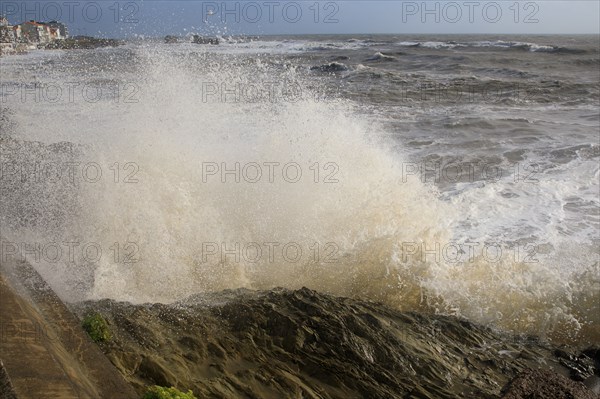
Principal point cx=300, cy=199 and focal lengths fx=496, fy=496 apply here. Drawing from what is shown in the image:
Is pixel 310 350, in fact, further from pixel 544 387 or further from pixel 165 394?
pixel 544 387

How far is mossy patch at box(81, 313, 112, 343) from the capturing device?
11.1 feet

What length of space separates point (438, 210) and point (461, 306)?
7.17ft

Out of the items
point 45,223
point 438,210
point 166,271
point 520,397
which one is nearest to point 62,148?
point 45,223

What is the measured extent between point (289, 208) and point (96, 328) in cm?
359

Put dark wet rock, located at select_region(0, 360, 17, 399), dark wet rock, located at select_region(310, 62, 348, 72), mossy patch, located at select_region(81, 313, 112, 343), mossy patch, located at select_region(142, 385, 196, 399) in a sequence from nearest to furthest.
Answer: dark wet rock, located at select_region(0, 360, 17, 399) → mossy patch, located at select_region(142, 385, 196, 399) → mossy patch, located at select_region(81, 313, 112, 343) → dark wet rock, located at select_region(310, 62, 348, 72)

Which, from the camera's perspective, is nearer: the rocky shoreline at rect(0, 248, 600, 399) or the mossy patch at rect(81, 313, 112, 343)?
the rocky shoreline at rect(0, 248, 600, 399)

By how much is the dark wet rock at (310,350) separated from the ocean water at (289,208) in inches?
37.8

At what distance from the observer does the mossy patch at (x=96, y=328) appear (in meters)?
3.40

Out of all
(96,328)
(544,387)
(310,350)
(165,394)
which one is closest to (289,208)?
(310,350)

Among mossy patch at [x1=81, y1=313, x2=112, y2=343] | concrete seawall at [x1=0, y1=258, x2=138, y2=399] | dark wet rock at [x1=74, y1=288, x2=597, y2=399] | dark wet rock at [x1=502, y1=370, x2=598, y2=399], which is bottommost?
dark wet rock at [x1=502, y1=370, x2=598, y2=399]

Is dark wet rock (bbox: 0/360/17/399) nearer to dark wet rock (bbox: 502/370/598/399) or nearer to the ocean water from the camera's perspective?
the ocean water

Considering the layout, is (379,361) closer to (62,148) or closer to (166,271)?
(166,271)

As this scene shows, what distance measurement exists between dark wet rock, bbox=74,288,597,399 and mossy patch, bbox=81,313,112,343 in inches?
3.1

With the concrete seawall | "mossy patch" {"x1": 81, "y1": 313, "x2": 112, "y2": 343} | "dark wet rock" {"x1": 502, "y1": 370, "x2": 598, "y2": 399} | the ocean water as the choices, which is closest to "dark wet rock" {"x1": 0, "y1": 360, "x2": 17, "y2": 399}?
the concrete seawall
